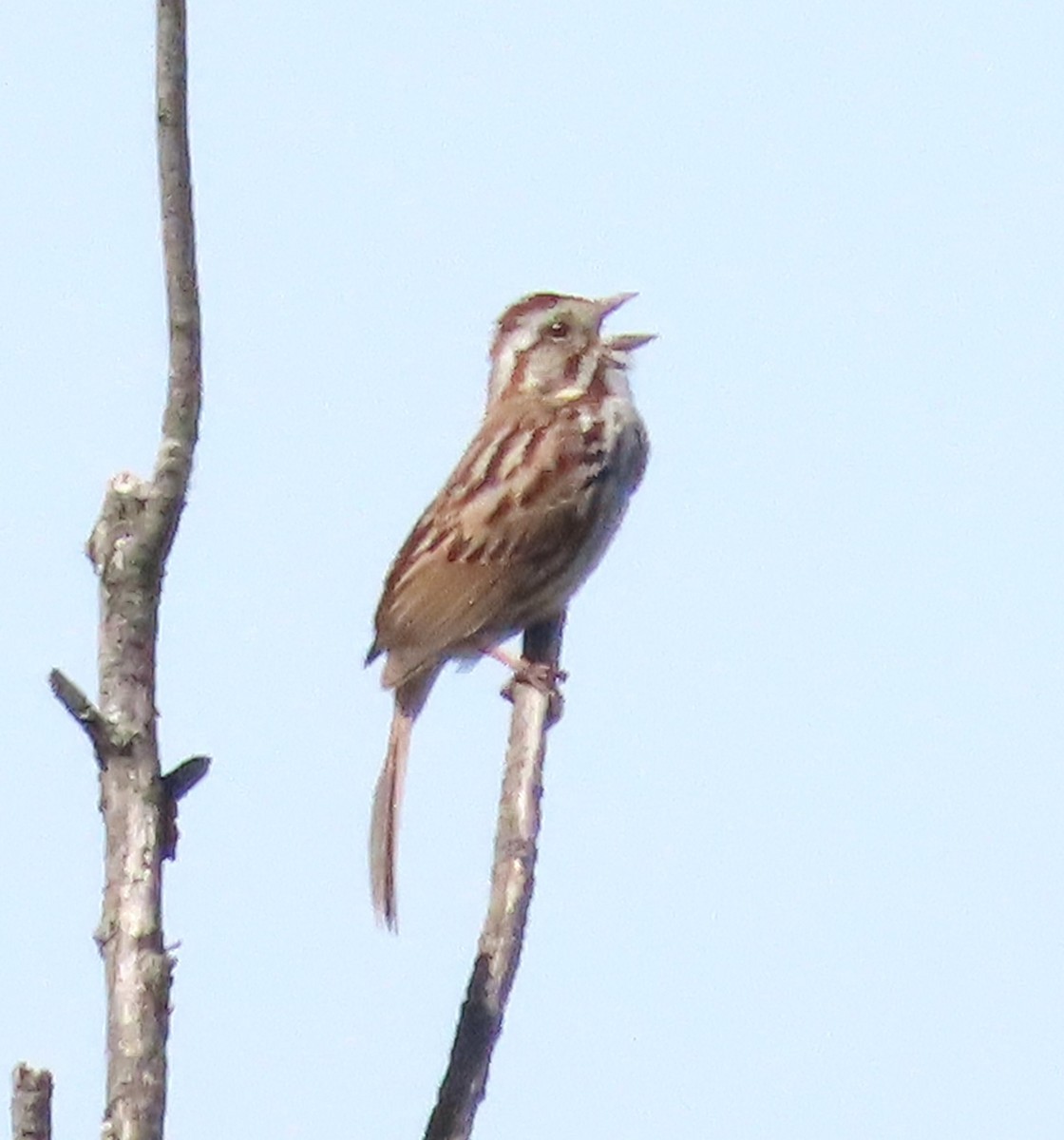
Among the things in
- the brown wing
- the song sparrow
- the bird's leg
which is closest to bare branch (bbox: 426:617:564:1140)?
the bird's leg

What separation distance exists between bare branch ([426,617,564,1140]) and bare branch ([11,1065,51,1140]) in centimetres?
64

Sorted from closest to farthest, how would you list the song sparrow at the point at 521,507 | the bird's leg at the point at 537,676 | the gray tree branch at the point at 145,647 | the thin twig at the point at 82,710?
1. the gray tree branch at the point at 145,647
2. the thin twig at the point at 82,710
3. the bird's leg at the point at 537,676
4. the song sparrow at the point at 521,507

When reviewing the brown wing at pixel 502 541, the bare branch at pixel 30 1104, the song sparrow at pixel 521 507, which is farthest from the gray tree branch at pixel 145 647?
the brown wing at pixel 502 541

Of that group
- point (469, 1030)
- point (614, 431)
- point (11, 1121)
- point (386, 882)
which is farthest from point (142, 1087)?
point (614, 431)

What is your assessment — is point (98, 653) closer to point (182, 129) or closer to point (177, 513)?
point (177, 513)

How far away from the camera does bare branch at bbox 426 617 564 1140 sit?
382cm

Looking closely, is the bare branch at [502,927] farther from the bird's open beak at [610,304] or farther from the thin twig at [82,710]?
the bird's open beak at [610,304]

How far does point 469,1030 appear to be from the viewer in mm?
3949

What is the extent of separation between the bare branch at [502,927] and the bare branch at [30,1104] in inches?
25.1

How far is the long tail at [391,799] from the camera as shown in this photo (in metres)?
7.29

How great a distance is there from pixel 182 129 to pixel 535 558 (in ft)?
15.5

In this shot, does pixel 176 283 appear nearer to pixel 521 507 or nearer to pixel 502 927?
pixel 502 927

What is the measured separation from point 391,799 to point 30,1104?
14.5ft

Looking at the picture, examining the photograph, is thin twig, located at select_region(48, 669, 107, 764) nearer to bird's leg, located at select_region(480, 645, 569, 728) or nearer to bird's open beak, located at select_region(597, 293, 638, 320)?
bird's leg, located at select_region(480, 645, 569, 728)
